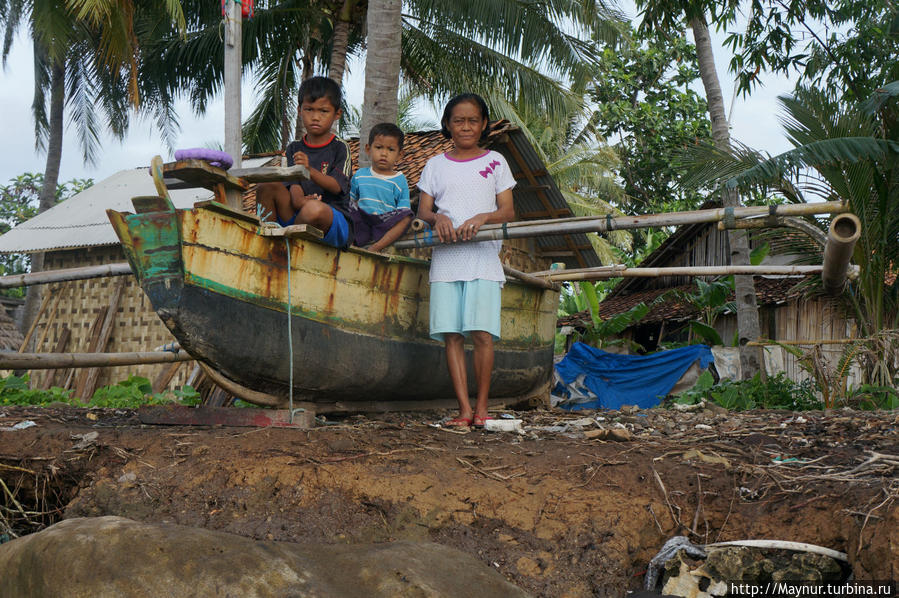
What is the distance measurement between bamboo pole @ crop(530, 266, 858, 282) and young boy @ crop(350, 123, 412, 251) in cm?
153

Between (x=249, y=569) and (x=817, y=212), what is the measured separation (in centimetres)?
305

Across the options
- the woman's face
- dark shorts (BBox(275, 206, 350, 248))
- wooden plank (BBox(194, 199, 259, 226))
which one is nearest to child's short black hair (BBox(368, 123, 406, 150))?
the woman's face

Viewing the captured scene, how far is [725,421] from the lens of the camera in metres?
4.53

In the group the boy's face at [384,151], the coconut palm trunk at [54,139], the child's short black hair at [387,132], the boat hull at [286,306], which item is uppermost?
the coconut palm trunk at [54,139]

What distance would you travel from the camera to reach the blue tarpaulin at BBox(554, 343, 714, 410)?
35.7 ft

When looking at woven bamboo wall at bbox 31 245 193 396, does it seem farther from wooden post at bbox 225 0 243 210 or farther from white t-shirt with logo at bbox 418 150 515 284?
white t-shirt with logo at bbox 418 150 515 284

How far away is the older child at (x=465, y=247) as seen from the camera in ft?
13.4

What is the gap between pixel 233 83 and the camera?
21.1 ft

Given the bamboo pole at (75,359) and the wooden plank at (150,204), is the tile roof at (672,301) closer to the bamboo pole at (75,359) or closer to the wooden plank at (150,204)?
the bamboo pole at (75,359)

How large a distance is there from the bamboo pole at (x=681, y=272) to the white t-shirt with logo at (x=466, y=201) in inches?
50.3

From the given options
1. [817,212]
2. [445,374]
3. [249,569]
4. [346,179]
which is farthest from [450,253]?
[249,569]

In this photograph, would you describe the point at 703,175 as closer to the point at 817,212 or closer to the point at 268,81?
the point at 817,212

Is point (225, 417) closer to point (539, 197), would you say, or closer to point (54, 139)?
point (539, 197)

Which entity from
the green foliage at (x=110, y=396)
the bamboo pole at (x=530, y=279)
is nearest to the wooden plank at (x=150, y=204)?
the bamboo pole at (x=530, y=279)
